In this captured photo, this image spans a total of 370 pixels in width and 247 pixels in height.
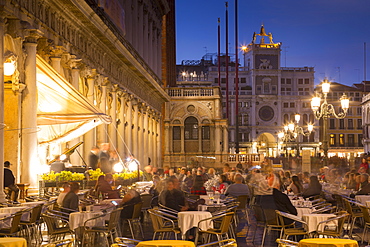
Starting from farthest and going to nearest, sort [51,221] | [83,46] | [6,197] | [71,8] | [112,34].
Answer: [112,34], [83,46], [71,8], [6,197], [51,221]

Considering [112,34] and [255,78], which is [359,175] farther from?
[255,78]

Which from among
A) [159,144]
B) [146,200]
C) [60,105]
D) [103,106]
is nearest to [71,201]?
[146,200]

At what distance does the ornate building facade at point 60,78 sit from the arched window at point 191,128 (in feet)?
58.9

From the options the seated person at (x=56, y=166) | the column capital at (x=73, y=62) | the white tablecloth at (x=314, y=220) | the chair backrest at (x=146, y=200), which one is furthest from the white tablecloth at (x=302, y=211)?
the column capital at (x=73, y=62)

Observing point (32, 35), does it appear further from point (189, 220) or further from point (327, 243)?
point (327, 243)

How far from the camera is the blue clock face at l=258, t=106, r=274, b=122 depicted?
10981 centimetres

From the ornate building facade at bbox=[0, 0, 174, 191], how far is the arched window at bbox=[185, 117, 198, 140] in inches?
707

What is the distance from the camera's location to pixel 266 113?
110m

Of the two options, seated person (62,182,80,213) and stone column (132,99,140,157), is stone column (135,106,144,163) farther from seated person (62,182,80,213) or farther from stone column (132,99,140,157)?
seated person (62,182,80,213)

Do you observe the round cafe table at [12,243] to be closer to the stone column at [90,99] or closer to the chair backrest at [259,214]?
the chair backrest at [259,214]

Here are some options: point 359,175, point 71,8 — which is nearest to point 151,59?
point 71,8

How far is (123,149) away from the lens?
34.0 meters

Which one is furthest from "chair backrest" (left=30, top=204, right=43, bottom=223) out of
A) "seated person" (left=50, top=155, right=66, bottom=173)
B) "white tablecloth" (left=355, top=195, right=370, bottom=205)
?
"white tablecloth" (left=355, top=195, right=370, bottom=205)

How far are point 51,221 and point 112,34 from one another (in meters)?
15.9
